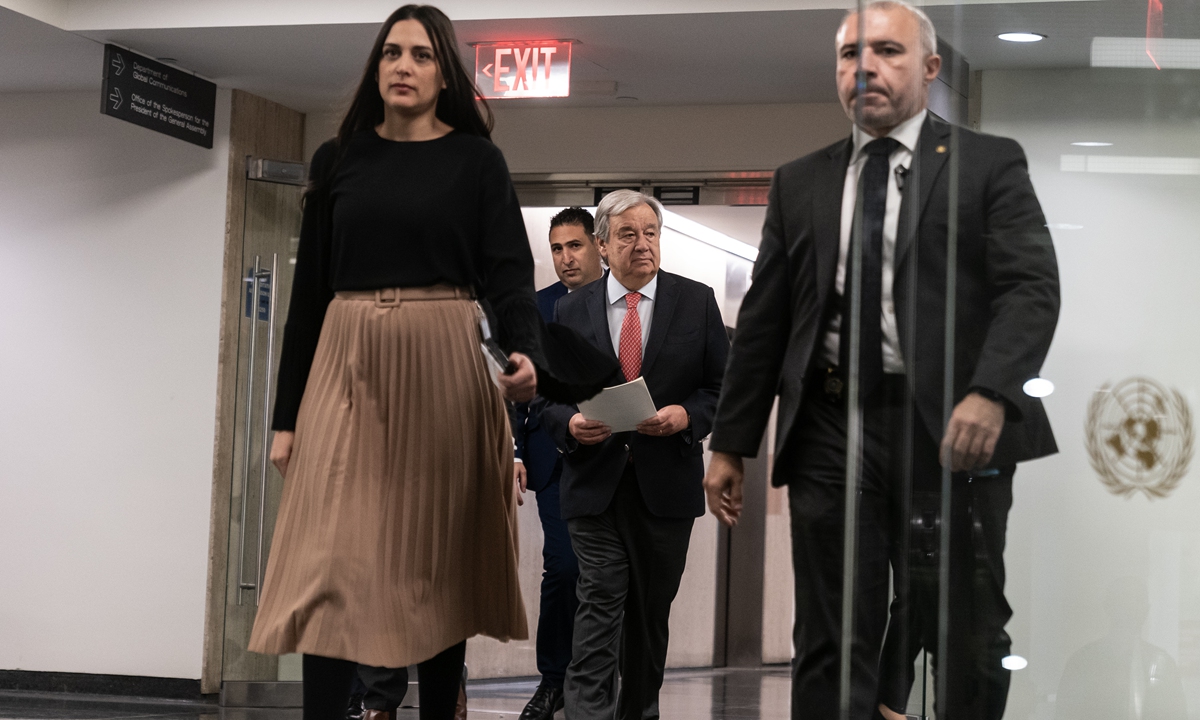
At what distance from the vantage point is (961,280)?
2.33 metres

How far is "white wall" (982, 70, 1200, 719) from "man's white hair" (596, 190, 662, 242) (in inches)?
87.2

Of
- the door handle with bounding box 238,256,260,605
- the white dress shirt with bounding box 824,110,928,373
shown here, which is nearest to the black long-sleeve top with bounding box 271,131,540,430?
the white dress shirt with bounding box 824,110,928,373

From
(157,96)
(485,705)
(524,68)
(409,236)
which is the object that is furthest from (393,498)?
(157,96)

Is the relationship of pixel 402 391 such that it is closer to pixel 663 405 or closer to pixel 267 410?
pixel 663 405

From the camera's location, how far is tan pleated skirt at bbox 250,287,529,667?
2.76 metres

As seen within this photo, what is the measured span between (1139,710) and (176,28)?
4.63 meters

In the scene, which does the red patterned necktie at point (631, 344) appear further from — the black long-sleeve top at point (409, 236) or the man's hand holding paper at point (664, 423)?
the black long-sleeve top at point (409, 236)

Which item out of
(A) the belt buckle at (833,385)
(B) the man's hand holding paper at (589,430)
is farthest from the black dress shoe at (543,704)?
(A) the belt buckle at (833,385)

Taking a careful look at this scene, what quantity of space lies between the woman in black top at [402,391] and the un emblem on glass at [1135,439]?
1.12 m

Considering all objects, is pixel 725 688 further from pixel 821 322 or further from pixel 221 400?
pixel 821 322

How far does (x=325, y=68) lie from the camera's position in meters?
6.13

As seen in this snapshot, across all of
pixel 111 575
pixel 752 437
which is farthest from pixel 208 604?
pixel 752 437

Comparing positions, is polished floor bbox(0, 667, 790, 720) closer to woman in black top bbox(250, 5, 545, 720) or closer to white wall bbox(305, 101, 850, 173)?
white wall bbox(305, 101, 850, 173)

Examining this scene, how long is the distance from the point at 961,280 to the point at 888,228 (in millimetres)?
168
